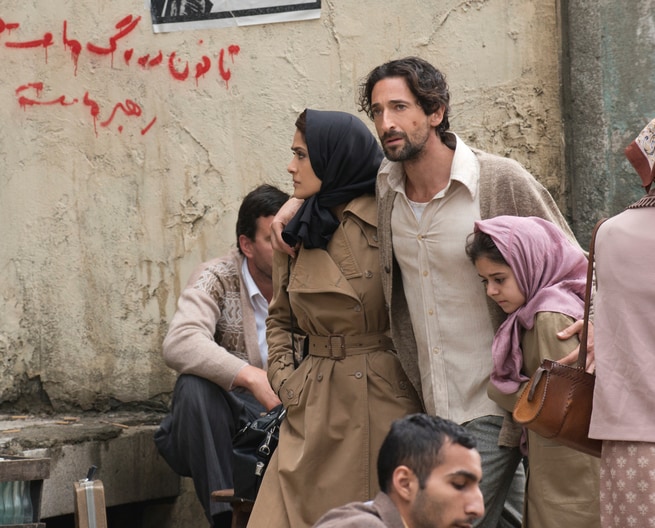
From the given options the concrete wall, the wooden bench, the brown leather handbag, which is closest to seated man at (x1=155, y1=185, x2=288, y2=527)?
the wooden bench

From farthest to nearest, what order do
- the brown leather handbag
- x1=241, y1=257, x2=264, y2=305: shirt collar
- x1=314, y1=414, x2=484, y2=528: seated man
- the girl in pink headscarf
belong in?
x1=241, y1=257, x2=264, y2=305: shirt collar < the girl in pink headscarf < the brown leather handbag < x1=314, y1=414, x2=484, y2=528: seated man

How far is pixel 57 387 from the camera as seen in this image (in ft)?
20.7

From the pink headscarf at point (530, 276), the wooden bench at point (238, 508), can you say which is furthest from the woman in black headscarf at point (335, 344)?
the pink headscarf at point (530, 276)

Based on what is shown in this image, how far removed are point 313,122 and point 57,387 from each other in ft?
7.92

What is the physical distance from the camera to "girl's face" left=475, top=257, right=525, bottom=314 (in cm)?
406

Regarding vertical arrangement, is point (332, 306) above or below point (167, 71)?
below

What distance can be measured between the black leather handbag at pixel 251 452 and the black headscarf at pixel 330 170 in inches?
30.1

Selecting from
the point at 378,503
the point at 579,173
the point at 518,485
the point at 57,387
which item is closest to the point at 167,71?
the point at 57,387

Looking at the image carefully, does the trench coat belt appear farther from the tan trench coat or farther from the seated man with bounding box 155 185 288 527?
the seated man with bounding box 155 185 288 527

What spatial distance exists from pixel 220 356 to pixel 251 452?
67cm

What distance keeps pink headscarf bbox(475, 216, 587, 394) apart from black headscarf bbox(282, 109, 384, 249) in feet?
2.15

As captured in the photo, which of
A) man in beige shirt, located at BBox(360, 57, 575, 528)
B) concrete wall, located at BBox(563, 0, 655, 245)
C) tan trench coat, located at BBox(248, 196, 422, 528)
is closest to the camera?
man in beige shirt, located at BBox(360, 57, 575, 528)

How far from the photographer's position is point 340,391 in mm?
4539

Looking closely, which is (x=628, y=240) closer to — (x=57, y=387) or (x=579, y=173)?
(x=579, y=173)
